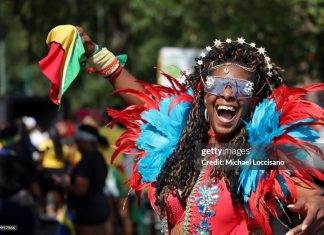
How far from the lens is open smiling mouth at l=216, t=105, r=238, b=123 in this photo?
3676 millimetres

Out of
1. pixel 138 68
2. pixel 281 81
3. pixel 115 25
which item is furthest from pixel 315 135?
pixel 138 68

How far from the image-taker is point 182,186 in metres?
3.81

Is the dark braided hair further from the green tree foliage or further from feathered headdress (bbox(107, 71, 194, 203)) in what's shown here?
the green tree foliage

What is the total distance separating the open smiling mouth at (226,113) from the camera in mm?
3676

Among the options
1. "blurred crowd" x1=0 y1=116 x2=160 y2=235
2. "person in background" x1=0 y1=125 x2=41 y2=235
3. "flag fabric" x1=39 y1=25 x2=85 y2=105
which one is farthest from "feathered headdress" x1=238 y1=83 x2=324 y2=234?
"person in background" x1=0 y1=125 x2=41 y2=235

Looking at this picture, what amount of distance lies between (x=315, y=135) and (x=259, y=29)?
9.33 metres

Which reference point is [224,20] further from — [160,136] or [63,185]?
[160,136]

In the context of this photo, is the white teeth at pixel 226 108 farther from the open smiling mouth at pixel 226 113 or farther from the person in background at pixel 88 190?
the person in background at pixel 88 190

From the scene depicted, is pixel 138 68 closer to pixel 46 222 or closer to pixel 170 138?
pixel 46 222

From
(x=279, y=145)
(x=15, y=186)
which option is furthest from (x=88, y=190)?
(x=279, y=145)

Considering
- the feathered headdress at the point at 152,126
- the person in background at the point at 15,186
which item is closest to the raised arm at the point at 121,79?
the feathered headdress at the point at 152,126

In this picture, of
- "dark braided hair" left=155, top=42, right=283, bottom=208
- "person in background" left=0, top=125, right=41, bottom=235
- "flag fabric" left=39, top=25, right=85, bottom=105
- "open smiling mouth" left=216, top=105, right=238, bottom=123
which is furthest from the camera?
"person in background" left=0, top=125, right=41, bottom=235

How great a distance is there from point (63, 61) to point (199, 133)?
0.83 m

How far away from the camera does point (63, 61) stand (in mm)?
4250
